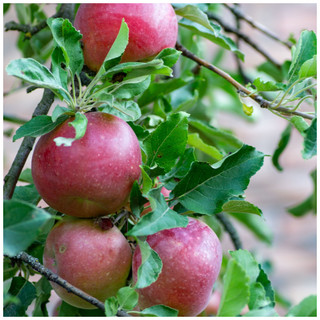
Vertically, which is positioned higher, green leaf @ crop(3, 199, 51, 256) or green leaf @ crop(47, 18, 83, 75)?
green leaf @ crop(47, 18, 83, 75)

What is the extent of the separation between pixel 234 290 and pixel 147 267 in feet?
0.21

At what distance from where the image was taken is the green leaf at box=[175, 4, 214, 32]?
1.63 ft

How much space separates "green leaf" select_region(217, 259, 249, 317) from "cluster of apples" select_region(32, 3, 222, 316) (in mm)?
69

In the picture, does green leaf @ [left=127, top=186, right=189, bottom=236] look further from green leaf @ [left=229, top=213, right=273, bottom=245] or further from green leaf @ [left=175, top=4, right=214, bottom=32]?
green leaf @ [left=229, top=213, right=273, bottom=245]

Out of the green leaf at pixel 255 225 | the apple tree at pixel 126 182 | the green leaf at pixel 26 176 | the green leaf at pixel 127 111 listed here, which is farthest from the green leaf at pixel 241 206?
the green leaf at pixel 255 225

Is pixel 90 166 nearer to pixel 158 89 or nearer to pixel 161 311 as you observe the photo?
pixel 161 311

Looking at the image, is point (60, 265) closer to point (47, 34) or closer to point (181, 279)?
point (181, 279)

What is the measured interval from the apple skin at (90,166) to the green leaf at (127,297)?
0.23ft

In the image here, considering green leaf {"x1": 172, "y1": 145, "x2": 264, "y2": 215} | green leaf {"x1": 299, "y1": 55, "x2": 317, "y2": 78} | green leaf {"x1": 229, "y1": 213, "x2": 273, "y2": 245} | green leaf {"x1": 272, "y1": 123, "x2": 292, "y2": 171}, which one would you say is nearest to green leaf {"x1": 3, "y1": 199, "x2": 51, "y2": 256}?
green leaf {"x1": 172, "y1": 145, "x2": 264, "y2": 215}

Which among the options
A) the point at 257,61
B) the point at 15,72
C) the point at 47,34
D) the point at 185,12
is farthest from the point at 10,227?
the point at 257,61

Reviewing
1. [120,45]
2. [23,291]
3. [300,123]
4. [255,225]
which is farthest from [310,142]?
[255,225]

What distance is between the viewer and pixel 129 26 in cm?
45

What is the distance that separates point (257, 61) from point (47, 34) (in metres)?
0.88

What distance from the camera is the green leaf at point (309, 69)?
1.45 feet
